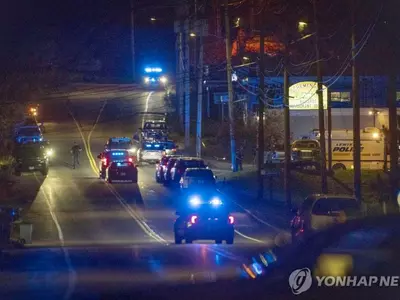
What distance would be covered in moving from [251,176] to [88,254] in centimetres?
2971

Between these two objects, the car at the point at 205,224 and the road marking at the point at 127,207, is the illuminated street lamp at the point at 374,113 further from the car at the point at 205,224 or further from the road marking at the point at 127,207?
the car at the point at 205,224

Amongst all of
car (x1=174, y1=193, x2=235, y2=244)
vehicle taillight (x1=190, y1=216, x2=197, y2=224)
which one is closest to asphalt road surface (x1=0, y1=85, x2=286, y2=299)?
car (x1=174, y1=193, x2=235, y2=244)

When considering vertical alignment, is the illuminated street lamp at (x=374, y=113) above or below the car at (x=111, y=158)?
above

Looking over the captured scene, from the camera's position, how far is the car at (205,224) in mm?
24406

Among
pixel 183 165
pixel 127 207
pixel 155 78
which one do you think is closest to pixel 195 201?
pixel 127 207

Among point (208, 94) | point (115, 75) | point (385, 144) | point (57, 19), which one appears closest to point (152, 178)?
point (385, 144)

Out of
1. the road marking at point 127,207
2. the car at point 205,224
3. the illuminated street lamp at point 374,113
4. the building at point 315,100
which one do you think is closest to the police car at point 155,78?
the building at point 315,100

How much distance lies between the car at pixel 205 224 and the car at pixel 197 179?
1389cm

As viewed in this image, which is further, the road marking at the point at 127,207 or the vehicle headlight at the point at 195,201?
the road marking at the point at 127,207

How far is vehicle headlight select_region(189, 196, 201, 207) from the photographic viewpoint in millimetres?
24969

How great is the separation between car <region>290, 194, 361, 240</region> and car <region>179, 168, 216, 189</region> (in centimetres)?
1665

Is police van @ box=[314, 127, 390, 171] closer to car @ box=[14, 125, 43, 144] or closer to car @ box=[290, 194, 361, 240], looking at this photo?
car @ box=[14, 125, 43, 144]

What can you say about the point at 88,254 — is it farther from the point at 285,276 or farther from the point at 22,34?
the point at 22,34

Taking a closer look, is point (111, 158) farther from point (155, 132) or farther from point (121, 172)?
point (155, 132)
